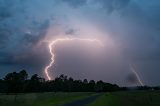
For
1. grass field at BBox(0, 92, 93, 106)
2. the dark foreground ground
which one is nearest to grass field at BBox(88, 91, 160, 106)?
the dark foreground ground

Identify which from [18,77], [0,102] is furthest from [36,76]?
[0,102]

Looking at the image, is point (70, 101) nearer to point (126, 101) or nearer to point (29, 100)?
point (29, 100)

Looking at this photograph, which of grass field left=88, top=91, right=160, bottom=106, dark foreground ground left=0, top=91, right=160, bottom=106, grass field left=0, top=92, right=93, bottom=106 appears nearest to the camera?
dark foreground ground left=0, top=91, right=160, bottom=106

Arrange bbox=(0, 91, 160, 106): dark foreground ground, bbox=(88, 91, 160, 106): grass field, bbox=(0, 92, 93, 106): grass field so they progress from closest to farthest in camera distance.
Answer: bbox=(0, 91, 160, 106): dark foreground ground, bbox=(0, 92, 93, 106): grass field, bbox=(88, 91, 160, 106): grass field

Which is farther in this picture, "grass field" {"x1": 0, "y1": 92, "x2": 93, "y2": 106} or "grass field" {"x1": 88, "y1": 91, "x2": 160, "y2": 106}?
"grass field" {"x1": 88, "y1": 91, "x2": 160, "y2": 106}

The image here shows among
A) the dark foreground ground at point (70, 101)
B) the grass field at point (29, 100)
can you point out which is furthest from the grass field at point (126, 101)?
the grass field at point (29, 100)

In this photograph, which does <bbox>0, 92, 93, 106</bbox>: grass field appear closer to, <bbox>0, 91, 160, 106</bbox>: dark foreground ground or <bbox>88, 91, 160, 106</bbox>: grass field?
<bbox>0, 91, 160, 106</bbox>: dark foreground ground

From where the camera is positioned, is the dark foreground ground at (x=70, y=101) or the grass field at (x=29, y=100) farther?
the grass field at (x=29, y=100)

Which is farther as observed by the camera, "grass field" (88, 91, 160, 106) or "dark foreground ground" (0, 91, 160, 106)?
"grass field" (88, 91, 160, 106)

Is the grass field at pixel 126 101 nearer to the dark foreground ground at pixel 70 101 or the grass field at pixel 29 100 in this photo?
the dark foreground ground at pixel 70 101

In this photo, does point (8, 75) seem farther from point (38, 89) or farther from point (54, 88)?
point (54, 88)

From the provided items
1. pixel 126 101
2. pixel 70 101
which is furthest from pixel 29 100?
pixel 126 101

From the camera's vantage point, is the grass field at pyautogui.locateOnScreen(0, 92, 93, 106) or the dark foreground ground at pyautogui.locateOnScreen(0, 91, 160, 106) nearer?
the dark foreground ground at pyautogui.locateOnScreen(0, 91, 160, 106)

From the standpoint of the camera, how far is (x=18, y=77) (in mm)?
149875
